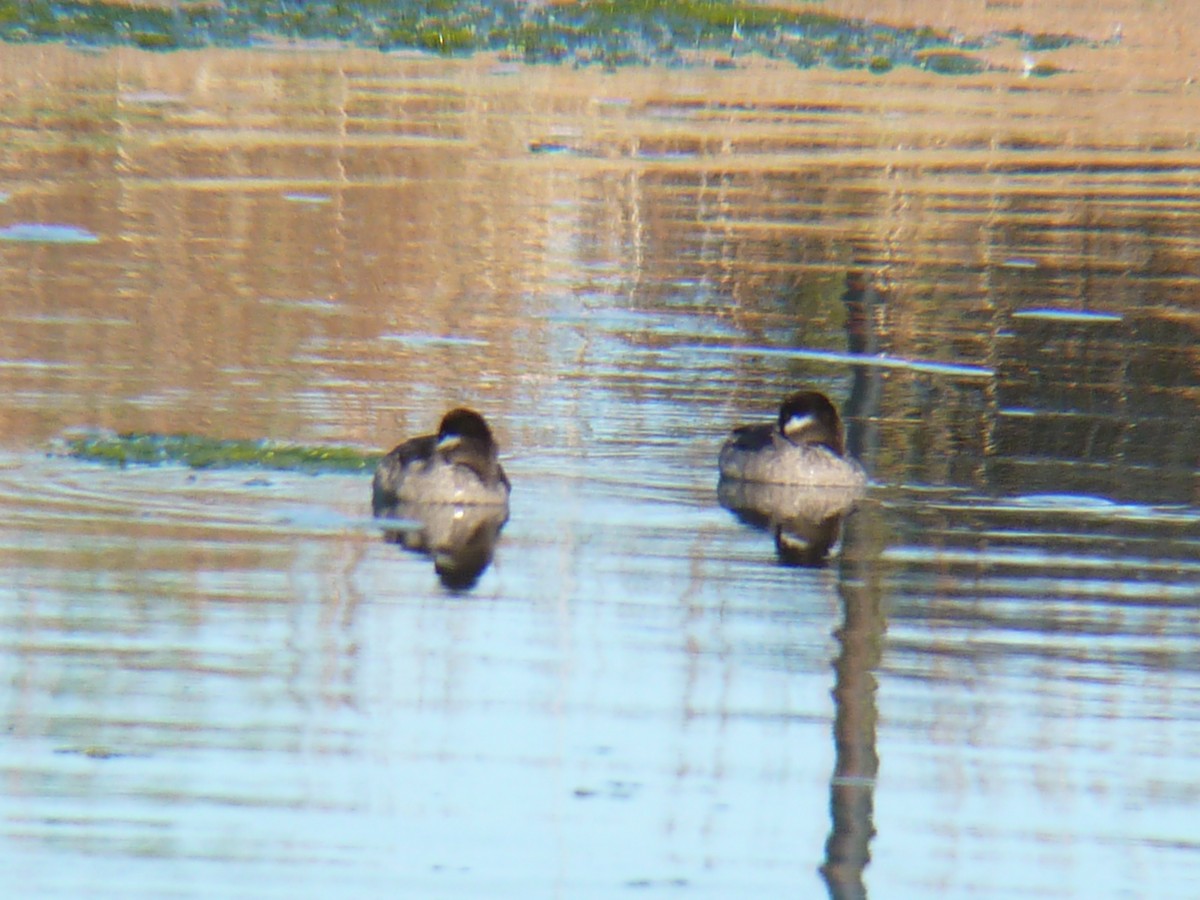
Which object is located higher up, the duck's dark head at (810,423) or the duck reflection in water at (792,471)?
the duck's dark head at (810,423)

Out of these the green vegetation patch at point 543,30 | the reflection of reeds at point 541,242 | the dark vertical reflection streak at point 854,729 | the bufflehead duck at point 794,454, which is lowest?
the dark vertical reflection streak at point 854,729

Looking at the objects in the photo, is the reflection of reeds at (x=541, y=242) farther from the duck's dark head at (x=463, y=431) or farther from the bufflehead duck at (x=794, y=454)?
the duck's dark head at (x=463, y=431)

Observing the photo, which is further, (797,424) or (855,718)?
(797,424)

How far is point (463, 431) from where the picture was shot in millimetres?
12094

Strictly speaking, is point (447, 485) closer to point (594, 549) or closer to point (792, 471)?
point (594, 549)

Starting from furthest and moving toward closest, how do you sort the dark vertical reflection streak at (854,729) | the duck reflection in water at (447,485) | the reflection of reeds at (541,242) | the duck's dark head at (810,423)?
the reflection of reeds at (541,242) < the duck's dark head at (810,423) < the duck reflection in water at (447,485) < the dark vertical reflection streak at (854,729)

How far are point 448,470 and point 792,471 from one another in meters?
1.99

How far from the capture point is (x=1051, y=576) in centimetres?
1111

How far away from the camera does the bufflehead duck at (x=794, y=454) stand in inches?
515

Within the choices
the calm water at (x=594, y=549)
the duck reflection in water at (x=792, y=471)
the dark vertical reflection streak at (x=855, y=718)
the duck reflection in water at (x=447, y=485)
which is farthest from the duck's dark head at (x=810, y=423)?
the duck reflection in water at (x=447, y=485)

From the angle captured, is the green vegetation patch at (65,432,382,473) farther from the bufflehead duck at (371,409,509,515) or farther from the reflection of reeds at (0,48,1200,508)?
the bufflehead duck at (371,409,509,515)

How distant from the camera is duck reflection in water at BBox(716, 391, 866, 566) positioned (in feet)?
41.9

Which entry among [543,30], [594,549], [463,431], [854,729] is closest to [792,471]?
[463,431]

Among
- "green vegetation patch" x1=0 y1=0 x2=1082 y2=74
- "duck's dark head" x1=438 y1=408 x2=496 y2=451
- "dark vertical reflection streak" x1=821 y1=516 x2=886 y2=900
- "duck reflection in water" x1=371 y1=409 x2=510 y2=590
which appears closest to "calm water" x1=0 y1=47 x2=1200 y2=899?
"dark vertical reflection streak" x1=821 y1=516 x2=886 y2=900
